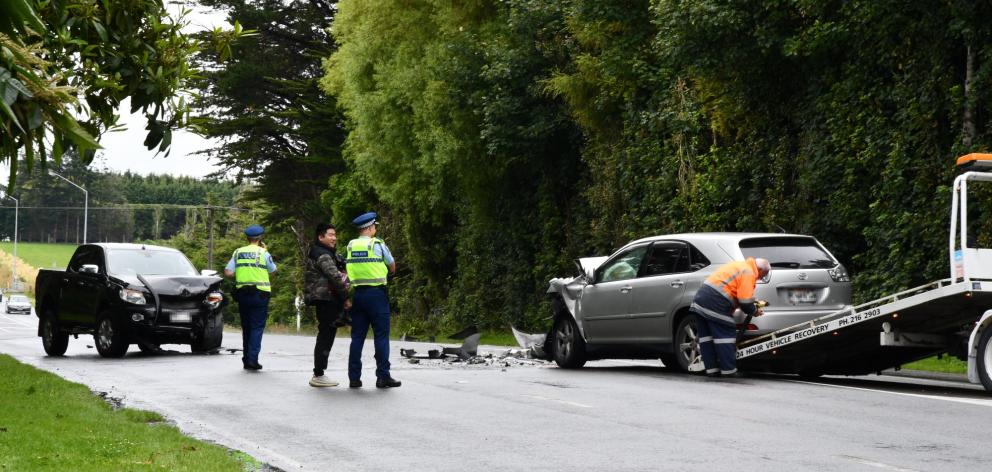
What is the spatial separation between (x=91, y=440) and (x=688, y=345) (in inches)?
312

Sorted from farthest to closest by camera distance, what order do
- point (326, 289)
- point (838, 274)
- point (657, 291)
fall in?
point (657, 291) → point (326, 289) → point (838, 274)

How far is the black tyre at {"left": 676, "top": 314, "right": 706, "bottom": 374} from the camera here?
15.0m

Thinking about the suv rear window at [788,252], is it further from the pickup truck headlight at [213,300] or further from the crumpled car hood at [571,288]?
the pickup truck headlight at [213,300]

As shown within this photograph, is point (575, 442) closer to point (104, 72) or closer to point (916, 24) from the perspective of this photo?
point (104, 72)

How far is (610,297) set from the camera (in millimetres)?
16375

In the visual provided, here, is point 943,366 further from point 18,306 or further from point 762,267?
point 18,306

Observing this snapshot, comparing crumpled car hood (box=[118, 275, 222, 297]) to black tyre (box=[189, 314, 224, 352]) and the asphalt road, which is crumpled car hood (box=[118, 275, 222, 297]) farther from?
the asphalt road

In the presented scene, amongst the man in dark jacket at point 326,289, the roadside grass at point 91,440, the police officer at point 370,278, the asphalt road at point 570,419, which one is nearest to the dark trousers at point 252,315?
the asphalt road at point 570,419

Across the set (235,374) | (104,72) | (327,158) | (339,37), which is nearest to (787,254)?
(235,374)

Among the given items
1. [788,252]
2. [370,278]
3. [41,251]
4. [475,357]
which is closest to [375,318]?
[370,278]

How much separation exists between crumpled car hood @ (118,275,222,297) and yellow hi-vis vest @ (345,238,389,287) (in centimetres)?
682

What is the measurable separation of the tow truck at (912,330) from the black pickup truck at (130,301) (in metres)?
8.98

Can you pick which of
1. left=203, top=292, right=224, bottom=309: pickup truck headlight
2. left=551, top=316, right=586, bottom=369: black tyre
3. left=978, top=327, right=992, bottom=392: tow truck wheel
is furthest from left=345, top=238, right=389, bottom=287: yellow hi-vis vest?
left=203, top=292, right=224, bottom=309: pickup truck headlight

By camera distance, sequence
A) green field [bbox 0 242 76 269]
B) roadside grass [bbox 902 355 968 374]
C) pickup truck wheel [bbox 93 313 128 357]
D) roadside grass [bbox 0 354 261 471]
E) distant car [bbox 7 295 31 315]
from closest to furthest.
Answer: roadside grass [bbox 0 354 261 471] → roadside grass [bbox 902 355 968 374] → pickup truck wheel [bbox 93 313 128 357] → distant car [bbox 7 295 31 315] → green field [bbox 0 242 76 269]
